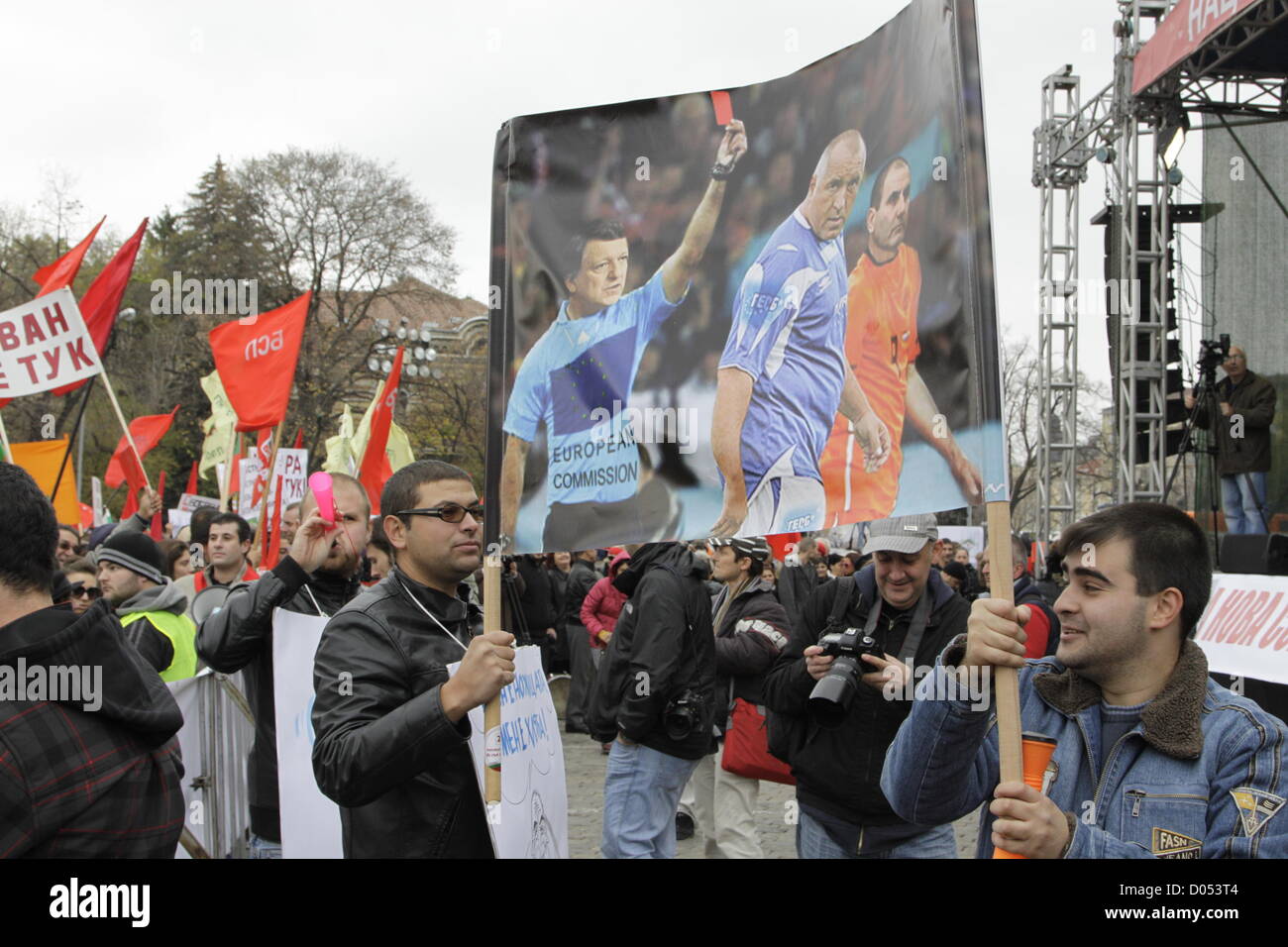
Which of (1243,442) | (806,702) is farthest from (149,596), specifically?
(1243,442)

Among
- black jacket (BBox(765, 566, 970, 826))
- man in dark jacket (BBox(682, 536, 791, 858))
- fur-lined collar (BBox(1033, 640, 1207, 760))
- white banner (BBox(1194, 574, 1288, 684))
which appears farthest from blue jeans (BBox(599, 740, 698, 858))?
fur-lined collar (BBox(1033, 640, 1207, 760))

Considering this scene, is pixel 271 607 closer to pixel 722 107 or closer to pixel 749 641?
pixel 722 107

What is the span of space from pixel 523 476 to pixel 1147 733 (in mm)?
1733

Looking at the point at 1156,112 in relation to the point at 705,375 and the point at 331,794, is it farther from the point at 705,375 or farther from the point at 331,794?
the point at 331,794

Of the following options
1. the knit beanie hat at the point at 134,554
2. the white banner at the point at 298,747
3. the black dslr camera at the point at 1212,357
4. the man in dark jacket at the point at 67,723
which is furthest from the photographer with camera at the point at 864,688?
the black dslr camera at the point at 1212,357

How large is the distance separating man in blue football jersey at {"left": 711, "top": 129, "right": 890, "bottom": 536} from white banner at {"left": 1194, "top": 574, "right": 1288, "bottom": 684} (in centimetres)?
417

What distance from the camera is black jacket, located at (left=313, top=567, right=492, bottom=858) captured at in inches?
112

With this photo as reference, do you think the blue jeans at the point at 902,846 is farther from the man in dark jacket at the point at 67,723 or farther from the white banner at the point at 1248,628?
the white banner at the point at 1248,628

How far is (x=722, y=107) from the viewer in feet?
10.3

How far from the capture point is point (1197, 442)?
13.0 m

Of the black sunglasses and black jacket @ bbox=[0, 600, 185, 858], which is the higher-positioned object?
the black sunglasses

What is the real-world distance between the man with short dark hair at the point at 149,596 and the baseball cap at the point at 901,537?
3.37 m

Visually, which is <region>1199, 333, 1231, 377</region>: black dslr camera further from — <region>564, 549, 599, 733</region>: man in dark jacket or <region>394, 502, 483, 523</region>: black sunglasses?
<region>394, 502, 483, 523</region>: black sunglasses
